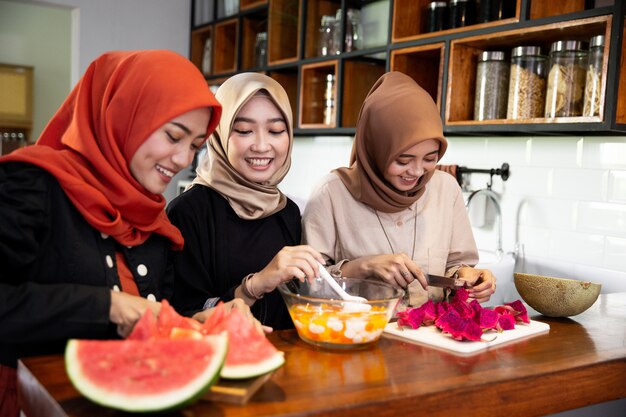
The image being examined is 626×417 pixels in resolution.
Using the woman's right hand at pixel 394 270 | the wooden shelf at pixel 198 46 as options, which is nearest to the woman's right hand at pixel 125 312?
the woman's right hand at pixel 394 270

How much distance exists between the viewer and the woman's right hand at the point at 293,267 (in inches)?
60.6

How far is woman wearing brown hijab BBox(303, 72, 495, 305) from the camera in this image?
1973mm

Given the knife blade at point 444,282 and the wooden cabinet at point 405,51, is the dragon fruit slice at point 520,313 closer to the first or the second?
the knife blade at point 444,282

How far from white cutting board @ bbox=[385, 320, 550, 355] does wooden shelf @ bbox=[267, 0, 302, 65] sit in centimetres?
287

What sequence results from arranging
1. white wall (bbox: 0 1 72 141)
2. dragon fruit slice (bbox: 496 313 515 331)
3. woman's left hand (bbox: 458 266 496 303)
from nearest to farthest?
dragon fruit slice (bbox: 496 313 515 331) → woman's left hand (bbox: 458 266 496 303) → white wall (bbox: 0 1 72 141)

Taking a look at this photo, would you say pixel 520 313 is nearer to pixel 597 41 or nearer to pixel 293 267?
pixel 293 267

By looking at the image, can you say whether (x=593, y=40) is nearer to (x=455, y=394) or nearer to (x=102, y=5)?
(x=455, y=394)

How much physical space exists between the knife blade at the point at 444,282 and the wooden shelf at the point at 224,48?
11.0 ft

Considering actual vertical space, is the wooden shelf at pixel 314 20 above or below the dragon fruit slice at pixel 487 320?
above

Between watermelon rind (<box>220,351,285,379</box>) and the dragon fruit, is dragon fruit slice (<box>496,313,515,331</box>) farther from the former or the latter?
watermelon rind (<box>220,351,285,379</box>)

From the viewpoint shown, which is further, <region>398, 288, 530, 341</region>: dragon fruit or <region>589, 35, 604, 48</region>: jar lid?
<region>589, 35, 604, 48</region>: jar lid

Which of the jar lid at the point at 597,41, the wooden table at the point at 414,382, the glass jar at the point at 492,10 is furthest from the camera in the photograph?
the glass jar at the point at 492,10

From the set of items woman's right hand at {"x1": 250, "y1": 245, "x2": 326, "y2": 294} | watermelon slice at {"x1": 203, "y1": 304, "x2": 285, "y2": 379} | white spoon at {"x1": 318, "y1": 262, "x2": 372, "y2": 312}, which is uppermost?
woman's right hand at {"x1": 250, "y1": 245, "x2": 326, "y2": 294}

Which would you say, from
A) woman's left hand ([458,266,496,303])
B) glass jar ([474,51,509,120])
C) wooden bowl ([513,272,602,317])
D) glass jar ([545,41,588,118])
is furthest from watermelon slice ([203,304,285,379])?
glass jar ([474,51,509,120])
